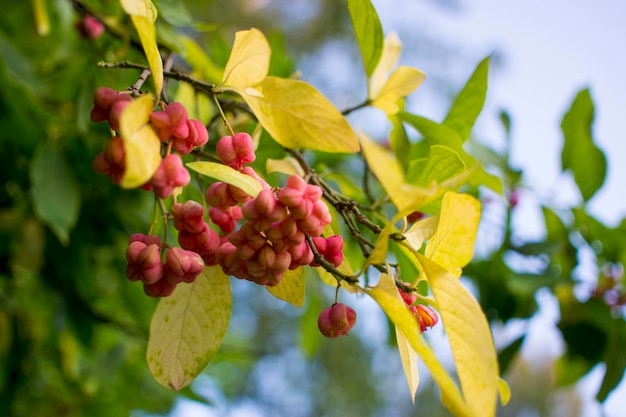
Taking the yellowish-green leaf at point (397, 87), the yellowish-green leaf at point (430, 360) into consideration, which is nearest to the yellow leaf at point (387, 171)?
the yellowish-green leaf at point (430, 360)

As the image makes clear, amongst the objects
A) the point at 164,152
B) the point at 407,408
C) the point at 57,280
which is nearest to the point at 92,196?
the point at 57,280

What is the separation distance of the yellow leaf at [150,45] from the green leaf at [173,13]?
25 cm

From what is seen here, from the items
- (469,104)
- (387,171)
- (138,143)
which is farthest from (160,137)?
(469,104)

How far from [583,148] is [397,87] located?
62 centimetres

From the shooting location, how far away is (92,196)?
110 centimetres

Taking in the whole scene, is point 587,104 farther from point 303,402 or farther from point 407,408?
point 407,408

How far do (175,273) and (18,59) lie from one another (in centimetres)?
71

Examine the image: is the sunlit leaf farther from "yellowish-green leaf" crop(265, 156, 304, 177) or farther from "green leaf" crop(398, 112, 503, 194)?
"green leaf" crop(398, 112, 503, 194)

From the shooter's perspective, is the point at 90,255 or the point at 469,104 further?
the point at 90,255

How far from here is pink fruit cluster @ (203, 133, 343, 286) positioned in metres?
0.38

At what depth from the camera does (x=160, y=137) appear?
1.24ft

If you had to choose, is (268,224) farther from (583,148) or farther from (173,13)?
(583,148)

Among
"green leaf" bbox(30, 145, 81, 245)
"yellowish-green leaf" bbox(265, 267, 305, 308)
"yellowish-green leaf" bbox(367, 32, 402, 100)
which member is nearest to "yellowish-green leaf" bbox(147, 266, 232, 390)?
"yellowish-green leaf" bbox(265, 267, 305, 308)

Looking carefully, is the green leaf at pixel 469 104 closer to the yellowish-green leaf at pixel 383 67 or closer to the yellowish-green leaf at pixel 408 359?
the yellowish-green leaf at pixel 383 67
